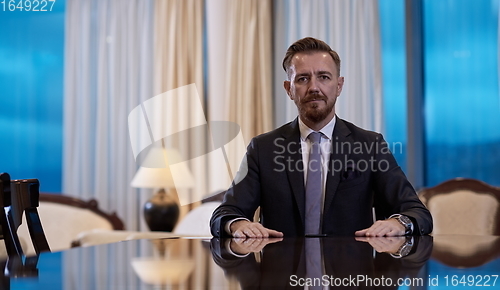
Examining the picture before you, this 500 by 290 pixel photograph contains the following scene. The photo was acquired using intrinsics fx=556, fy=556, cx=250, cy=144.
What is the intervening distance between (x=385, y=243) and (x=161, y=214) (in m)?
3.63

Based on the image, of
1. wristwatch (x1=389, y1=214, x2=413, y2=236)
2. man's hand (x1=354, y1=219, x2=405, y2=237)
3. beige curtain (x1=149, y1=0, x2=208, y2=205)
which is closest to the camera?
man's hand (x1=354, y1=219, x2=405, y2=237)

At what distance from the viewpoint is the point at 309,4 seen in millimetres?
5168

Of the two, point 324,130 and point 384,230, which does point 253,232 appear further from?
point 324,130

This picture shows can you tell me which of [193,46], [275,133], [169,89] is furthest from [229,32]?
[275,133]

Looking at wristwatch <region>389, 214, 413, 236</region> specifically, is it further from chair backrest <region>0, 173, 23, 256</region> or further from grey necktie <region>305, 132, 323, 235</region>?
chair backrest <region>0, 173, 23, 256</region>

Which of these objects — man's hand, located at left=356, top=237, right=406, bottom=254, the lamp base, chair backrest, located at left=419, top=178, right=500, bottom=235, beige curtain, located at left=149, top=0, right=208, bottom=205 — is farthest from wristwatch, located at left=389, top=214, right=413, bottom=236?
beige curtain, located at left=149, top=0, right=208, bottom=205

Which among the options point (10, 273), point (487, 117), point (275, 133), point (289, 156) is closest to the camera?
point (10, 273)

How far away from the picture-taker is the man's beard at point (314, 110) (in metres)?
2.26

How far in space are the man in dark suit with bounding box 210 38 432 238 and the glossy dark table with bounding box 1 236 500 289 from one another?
66 cm

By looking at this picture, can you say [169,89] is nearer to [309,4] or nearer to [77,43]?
[77,43]

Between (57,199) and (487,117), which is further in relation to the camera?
(487,117)

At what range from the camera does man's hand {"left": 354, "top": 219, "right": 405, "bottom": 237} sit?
1.75 meters

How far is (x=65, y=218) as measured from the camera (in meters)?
4.35

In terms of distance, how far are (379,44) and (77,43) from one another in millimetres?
2929
